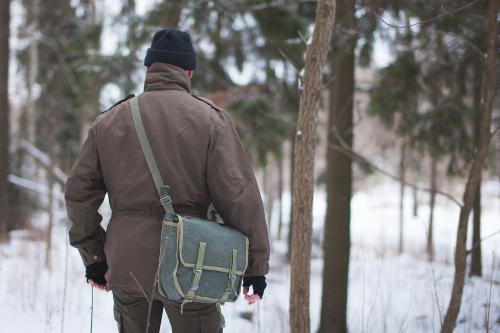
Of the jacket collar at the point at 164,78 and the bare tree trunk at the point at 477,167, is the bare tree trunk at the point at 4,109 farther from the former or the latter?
the bare tree trunk at the point at 477,167

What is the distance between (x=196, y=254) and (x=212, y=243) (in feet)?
0.25

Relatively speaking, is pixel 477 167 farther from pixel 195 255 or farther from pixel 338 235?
pixel 195 255

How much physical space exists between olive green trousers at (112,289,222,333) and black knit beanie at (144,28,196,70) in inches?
39.5

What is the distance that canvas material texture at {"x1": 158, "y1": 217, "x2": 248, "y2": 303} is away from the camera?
6.15 ft

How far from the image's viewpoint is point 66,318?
13.3 ft

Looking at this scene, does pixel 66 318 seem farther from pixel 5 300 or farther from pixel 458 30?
pixel 458 30

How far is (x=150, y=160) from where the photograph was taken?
1964mm

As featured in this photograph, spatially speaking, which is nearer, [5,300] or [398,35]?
[5,300]

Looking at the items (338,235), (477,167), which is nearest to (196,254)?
(477,167)

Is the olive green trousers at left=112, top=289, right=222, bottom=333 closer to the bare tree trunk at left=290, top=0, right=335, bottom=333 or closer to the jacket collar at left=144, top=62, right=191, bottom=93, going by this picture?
the jacket collar at left=144, top=62, right=191, bottom=93

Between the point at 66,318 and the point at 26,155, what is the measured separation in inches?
353

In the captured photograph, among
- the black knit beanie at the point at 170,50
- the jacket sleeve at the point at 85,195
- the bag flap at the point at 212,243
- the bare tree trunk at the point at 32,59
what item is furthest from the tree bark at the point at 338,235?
the bare tree trunk at the point at 32,59

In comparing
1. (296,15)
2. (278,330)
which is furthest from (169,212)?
(296,15)

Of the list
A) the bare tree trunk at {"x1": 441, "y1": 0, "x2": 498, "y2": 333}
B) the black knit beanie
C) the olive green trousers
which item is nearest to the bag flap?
the olive green trousers
